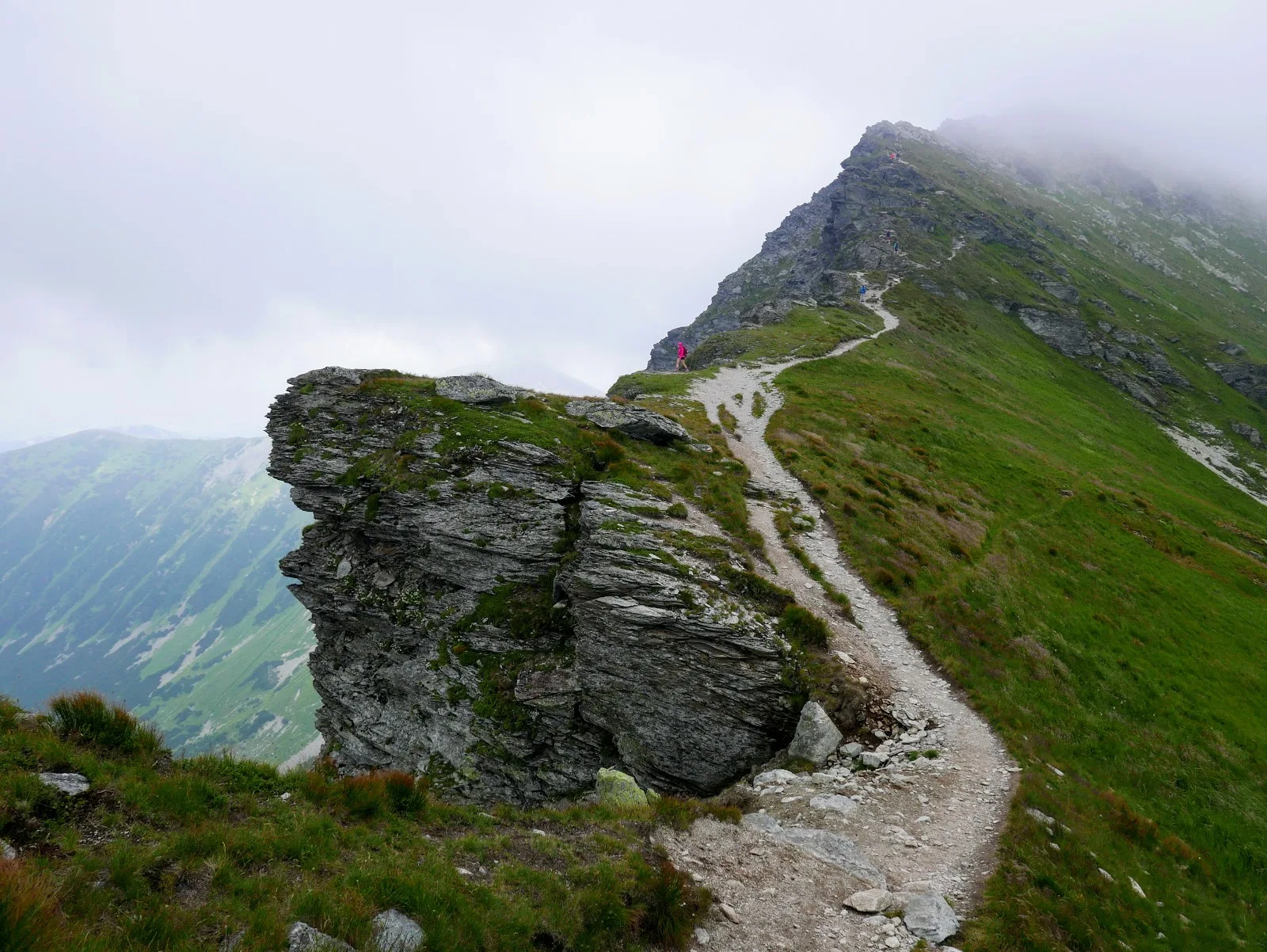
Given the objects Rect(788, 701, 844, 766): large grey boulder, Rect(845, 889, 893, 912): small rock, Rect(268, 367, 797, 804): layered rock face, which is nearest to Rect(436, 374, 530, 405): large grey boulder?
Rect(268, 367, 797, 804): layered rock face

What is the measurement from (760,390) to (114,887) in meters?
54.0

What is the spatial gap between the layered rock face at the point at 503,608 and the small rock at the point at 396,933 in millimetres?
12999

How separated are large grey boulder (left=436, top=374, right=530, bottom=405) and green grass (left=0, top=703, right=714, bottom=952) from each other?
25.3 metres

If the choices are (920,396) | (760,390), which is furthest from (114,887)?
(920,396)

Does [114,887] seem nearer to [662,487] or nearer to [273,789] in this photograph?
[273,789]

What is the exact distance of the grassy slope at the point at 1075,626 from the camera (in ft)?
41.0

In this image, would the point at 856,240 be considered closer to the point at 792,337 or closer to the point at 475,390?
the point at 792,337

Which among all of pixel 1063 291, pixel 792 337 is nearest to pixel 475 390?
pixel 792 337

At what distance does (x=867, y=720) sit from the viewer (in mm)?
17156

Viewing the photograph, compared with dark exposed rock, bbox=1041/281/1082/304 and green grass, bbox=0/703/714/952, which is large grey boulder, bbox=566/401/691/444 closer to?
green grass, bbox=0/703/714/952

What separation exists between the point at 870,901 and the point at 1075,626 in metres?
22.8

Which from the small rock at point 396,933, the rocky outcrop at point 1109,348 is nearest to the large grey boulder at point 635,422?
the small rock at point 396,933

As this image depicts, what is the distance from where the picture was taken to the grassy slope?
12.5 meters

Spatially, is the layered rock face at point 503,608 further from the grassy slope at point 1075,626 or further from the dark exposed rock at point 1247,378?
the dark exposed rock at point 1247,378
